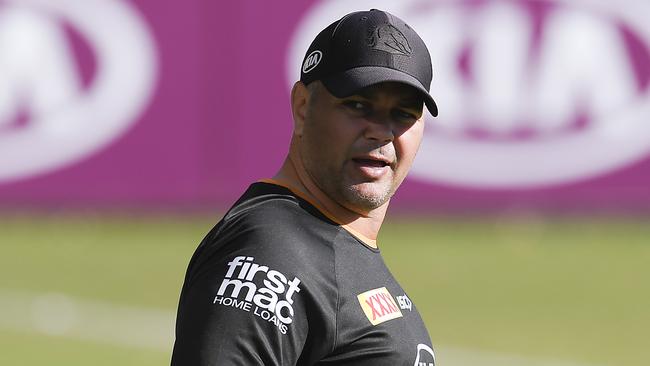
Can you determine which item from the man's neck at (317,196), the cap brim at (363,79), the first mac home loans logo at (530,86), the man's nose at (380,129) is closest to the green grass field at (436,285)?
the first mac home loans logo at (530,86)

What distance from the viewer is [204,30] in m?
16.8

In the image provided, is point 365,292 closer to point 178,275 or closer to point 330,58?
point 330,58

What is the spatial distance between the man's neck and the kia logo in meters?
12.8

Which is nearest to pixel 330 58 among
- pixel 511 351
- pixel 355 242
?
pixel 355 242

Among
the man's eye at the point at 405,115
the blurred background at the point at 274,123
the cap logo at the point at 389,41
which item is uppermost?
the blurred background at the point at 274,123

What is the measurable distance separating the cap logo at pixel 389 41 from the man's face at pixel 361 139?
0.10 m

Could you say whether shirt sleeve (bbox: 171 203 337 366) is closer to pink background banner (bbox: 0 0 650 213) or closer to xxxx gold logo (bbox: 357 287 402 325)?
xxxx gold logo (bbox: 357 287 402 325)

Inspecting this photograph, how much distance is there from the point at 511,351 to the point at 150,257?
539 centimetres

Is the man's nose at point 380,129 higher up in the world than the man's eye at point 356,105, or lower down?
lower down

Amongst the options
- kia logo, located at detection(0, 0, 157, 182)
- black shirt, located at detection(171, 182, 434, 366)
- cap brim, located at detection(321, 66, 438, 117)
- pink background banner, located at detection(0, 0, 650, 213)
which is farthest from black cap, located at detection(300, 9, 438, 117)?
kia logo, located at detection(0, 0, 157, 182)

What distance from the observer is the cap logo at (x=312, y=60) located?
4.05 m

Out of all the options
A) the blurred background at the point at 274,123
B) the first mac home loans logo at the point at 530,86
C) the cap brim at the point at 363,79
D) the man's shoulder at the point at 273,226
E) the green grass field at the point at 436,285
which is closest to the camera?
the man's shoulder at the point at 273,226

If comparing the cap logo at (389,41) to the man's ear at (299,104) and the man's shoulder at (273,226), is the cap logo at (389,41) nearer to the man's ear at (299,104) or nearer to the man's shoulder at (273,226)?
the man's ear at (299,104)

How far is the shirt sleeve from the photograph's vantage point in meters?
3.58
